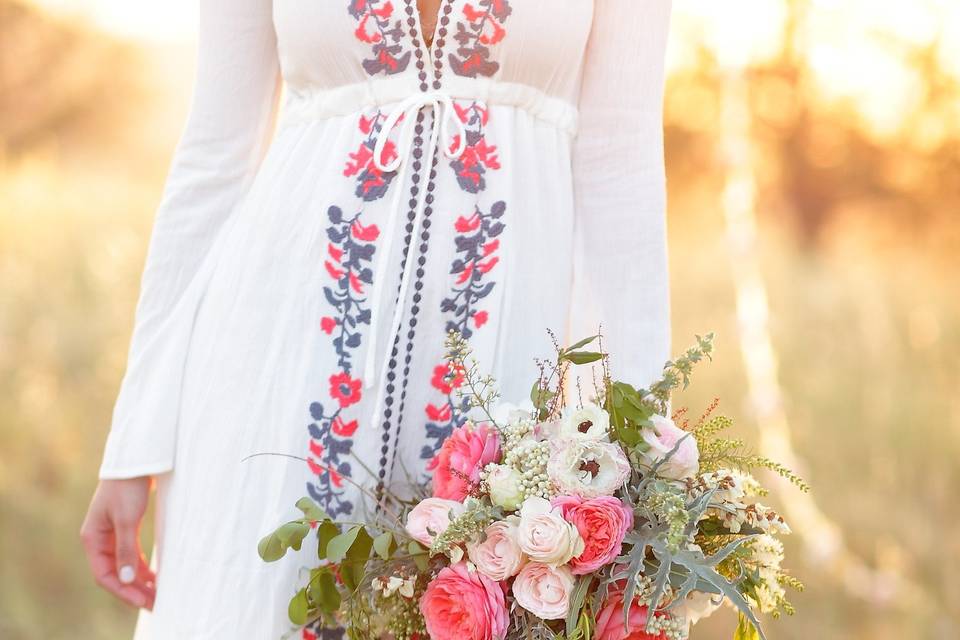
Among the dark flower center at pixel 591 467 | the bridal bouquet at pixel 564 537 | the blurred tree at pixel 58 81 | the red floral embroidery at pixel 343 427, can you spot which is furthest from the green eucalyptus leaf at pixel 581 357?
the blurred tree at pixel 58 81

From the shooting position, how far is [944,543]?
4.12 m

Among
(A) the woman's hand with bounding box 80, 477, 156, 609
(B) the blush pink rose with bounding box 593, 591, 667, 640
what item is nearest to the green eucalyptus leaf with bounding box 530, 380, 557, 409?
(B) the blush pink rose with bounding box 593, 591, 667, 640

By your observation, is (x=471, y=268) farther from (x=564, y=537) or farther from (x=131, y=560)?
(x=131, y=560)

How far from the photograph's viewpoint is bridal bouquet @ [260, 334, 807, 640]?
103 cm

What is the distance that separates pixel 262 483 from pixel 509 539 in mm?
397

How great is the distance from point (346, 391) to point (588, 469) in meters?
0.37

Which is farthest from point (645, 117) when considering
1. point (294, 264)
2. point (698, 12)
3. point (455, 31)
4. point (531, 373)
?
point (698, 12)

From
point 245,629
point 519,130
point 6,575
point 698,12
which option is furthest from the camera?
point 698,12

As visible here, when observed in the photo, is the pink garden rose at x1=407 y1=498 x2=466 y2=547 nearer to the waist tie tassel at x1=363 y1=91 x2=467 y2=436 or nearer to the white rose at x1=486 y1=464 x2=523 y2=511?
the white rose at x1=486 y1=464 x2=523 y2=511

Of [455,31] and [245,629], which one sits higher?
[455,31]

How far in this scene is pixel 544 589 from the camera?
1.04m

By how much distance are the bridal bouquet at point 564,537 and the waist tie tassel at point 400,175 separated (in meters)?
0.15

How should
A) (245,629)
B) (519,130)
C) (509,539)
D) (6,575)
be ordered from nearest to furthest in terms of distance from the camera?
(509,539), (245,629), (519,130), (6,575)

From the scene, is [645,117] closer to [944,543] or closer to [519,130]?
[519,130]
